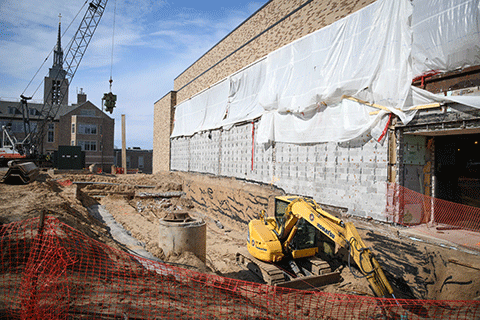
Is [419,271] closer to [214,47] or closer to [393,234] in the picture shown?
[393,234]

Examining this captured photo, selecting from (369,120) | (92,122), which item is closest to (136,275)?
(369,120)

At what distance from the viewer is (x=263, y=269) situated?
289 inches

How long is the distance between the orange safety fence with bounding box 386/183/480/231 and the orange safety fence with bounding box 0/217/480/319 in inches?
97.9

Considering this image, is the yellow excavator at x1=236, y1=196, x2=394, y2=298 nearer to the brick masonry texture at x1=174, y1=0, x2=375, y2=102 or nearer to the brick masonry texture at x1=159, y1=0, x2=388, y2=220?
the brick masonry texture at x1=159, y1=0, x2=388, y2=220

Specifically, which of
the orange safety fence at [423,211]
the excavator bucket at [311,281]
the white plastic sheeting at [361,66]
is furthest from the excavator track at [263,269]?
the white plastic sheeting at [361,66]

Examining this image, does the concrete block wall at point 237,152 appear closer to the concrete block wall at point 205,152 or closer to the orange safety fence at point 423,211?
the concrete block wall at point 205,152

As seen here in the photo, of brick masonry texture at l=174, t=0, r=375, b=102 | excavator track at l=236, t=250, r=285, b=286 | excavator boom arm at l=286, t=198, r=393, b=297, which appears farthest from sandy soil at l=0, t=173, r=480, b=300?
brick masonry texture at l=174, t=0, r=375, b=102

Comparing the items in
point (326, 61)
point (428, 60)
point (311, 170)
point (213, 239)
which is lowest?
point (213, 239)

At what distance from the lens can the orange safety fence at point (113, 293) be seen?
3971 millimetres

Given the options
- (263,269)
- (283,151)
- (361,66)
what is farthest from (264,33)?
(263,269)

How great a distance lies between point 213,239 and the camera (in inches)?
519

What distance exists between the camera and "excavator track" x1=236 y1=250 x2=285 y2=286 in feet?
22.9

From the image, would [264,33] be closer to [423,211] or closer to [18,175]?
[423,211]

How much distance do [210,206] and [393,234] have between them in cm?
1227
